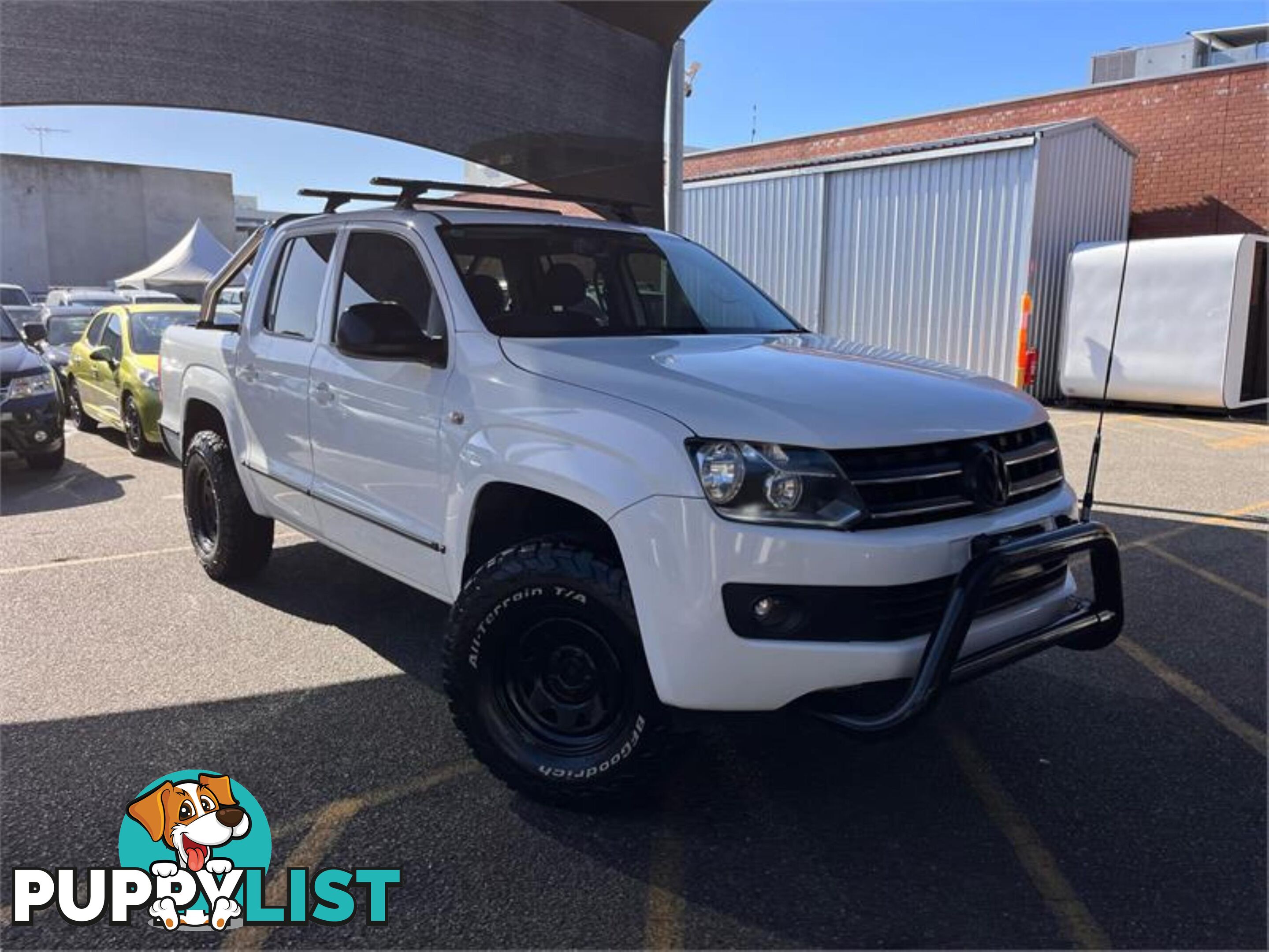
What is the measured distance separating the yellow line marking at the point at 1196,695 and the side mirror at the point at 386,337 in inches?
129

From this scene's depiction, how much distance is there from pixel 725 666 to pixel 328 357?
241 centimetres

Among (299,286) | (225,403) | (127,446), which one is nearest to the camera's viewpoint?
(299,286)

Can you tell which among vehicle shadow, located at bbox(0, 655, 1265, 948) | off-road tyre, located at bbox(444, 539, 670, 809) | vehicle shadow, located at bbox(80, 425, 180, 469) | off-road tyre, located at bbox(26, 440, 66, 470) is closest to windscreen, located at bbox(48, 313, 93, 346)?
vehicle shadow, located at bbox(80, 425, 180, 469)

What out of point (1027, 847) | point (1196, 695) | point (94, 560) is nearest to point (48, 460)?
point (94, 560)

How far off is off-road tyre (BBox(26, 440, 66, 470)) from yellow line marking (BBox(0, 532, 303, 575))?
11.0 feet

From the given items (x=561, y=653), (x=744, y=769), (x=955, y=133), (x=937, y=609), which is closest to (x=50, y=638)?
(x=561, y=653)

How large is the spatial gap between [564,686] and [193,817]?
1.25 metres

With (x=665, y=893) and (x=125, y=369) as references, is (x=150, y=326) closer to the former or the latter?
(x=125, y=369)

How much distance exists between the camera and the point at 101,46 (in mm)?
5977

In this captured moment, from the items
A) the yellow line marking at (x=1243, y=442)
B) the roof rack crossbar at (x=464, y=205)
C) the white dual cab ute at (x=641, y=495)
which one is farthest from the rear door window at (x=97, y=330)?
the yellow line marking at (x=1243, y=442)

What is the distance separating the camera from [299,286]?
4656 mm

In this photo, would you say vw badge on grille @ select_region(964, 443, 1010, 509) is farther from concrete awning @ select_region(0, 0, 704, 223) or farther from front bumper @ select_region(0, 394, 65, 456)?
front bumper @ select_region(0, 394, 65, 456)

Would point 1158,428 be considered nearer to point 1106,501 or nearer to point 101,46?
point 1106,501

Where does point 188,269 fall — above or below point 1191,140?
below
